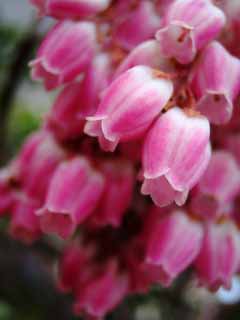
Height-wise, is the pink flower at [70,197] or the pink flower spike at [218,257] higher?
the pink flower at [70,197]

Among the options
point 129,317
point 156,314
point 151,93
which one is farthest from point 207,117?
point 156,314

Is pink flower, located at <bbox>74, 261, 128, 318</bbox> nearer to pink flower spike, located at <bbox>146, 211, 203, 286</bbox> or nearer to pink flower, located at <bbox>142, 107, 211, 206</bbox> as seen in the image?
pink flower spike, located at <bbox>146, 211, 203, 286</bbox>

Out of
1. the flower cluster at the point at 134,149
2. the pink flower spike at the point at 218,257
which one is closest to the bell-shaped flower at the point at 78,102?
the flower cluster at the point at 134,149

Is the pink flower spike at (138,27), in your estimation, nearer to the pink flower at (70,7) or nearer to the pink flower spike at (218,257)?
the pink flower at (70,7)

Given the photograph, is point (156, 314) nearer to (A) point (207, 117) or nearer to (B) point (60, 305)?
(B) point (60, 305)

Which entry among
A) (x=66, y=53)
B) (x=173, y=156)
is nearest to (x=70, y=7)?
(x=66, y=53)

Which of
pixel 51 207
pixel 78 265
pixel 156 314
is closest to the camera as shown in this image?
pixel 51 207
